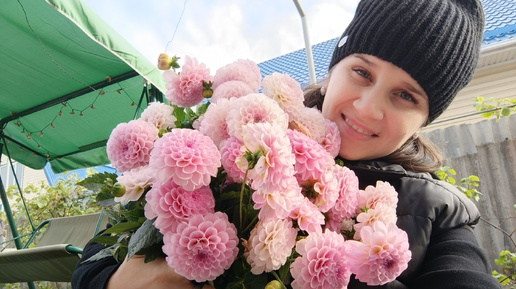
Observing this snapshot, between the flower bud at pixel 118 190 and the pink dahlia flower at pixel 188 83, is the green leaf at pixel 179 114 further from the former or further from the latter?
the flower bud at pixel 118 190

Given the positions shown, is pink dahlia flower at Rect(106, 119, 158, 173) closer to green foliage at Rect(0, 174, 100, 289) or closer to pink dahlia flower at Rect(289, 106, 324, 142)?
pink dahlia flower at Rect(289, 106, 324, 142)

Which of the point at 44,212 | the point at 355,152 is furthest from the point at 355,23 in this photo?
the point at 44,212

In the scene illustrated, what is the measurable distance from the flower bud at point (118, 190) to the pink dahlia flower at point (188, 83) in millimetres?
279

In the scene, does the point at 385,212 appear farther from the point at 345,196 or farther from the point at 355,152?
the point at 355,152

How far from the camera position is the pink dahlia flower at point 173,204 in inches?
23.9

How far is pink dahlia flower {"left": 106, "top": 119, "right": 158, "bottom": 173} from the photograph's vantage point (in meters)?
0.76

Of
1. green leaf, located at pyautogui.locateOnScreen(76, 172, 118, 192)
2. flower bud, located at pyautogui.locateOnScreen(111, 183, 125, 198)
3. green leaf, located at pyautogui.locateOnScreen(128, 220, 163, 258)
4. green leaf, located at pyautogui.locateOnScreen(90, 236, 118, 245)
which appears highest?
flower bud, located at pyautogui.locateOnScreen(111, 183, 125, 198)

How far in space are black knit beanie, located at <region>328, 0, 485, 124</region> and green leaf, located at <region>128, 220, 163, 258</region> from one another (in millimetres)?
726

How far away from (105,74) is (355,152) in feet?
8.01

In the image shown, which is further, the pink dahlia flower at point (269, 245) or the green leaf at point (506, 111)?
the green leaf at point (506, 111)

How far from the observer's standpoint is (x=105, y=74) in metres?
2.99

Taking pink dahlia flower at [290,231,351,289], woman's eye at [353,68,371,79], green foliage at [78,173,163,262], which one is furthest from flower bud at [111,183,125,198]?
woman's eye at [353,68,371,79]

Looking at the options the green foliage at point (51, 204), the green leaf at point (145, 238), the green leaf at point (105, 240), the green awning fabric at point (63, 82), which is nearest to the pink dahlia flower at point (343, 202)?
the green leaf at point (145, 238)

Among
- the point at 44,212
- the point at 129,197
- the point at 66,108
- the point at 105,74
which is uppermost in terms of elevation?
the point at 129,197
